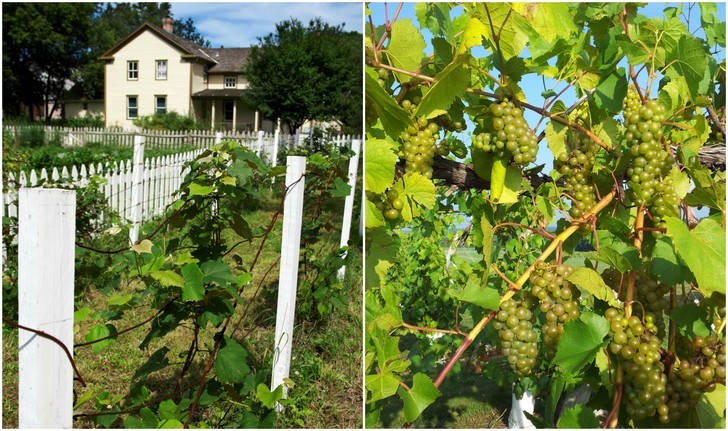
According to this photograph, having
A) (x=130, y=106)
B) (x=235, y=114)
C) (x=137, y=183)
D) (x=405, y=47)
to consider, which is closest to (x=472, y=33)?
(x=405, y=47)

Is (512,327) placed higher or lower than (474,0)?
lower

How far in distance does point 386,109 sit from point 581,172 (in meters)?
0.44

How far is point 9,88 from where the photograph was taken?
100 feet

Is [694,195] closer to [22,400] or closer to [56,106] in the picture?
[22,400]

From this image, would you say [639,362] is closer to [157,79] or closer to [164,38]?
[164,38]

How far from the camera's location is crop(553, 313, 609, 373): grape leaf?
3.09 ft

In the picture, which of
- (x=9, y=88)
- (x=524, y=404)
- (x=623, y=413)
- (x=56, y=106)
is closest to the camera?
(x=623, y=413)

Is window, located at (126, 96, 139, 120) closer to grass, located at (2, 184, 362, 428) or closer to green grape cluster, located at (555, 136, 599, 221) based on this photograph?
grass, located at (2, 184, 362, 428)

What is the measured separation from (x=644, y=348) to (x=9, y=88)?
1407 inches

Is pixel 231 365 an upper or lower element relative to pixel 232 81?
lower

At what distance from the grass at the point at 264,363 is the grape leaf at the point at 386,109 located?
1330mm

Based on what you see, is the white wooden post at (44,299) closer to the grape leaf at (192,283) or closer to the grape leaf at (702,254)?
the grape leaf at (192,283)

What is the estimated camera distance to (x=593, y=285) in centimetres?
98

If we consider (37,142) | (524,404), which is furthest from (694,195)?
(37,142)
